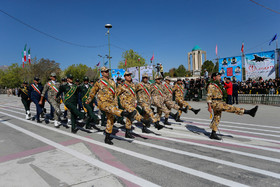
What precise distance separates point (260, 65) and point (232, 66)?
273cm

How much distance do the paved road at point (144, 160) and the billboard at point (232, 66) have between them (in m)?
14.7

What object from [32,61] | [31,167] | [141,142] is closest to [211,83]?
[141,142]

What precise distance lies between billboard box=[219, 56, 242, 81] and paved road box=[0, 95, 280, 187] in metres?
14.7

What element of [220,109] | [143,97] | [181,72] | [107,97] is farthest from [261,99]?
[181,72]

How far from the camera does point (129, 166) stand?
148 inches

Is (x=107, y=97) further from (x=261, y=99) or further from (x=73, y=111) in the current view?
(x=261, y=99)

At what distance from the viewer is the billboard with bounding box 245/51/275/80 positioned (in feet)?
55.8

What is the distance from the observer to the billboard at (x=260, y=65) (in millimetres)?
17016

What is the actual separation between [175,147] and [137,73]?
76.0ft

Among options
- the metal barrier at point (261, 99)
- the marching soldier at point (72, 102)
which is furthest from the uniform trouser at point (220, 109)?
the metal barrier at point (261, 99)

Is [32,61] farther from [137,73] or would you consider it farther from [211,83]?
[211,83]

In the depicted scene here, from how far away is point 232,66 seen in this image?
19.9 meters

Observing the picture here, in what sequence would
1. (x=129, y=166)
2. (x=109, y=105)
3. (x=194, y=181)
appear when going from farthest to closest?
(x=109, y=105)
(x=129, y=166)
(x=194, y=181)

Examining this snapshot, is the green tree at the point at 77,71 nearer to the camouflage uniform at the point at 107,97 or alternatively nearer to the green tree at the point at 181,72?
the green tree at the point at 181,72
